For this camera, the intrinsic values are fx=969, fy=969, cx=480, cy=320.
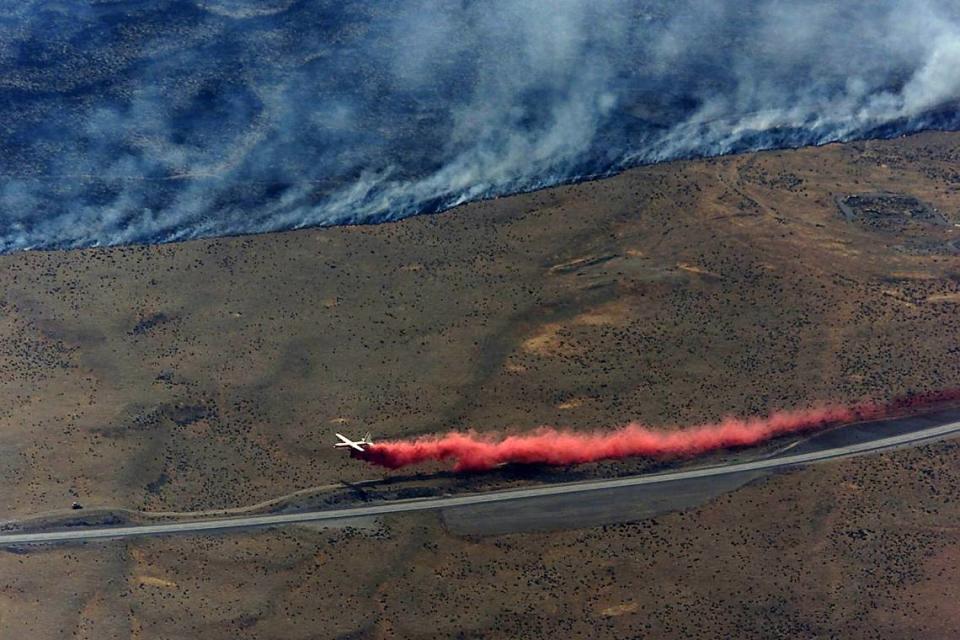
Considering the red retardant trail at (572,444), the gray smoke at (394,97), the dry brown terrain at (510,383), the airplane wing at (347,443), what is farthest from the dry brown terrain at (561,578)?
the gray smoke at (394,97)

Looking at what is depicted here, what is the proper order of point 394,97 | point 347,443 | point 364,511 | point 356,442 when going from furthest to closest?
1. point 394,97
2. point 356,442
3. point 347,443
4. point 364,511

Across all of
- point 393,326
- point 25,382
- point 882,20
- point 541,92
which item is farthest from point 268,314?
point 882,20

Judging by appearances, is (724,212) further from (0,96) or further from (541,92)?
(0,96)

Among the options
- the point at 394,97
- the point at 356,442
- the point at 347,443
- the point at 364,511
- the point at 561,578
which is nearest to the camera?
the point at 561,578

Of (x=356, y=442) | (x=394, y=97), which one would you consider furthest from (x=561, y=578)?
(x=394, y=97)

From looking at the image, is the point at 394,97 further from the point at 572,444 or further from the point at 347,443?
the point at 572,444

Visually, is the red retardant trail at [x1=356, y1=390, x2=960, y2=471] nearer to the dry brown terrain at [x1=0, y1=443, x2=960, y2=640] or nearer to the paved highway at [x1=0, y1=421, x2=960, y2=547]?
the paved highway at [x1=0, y1=421, x2=960, y2=547]
